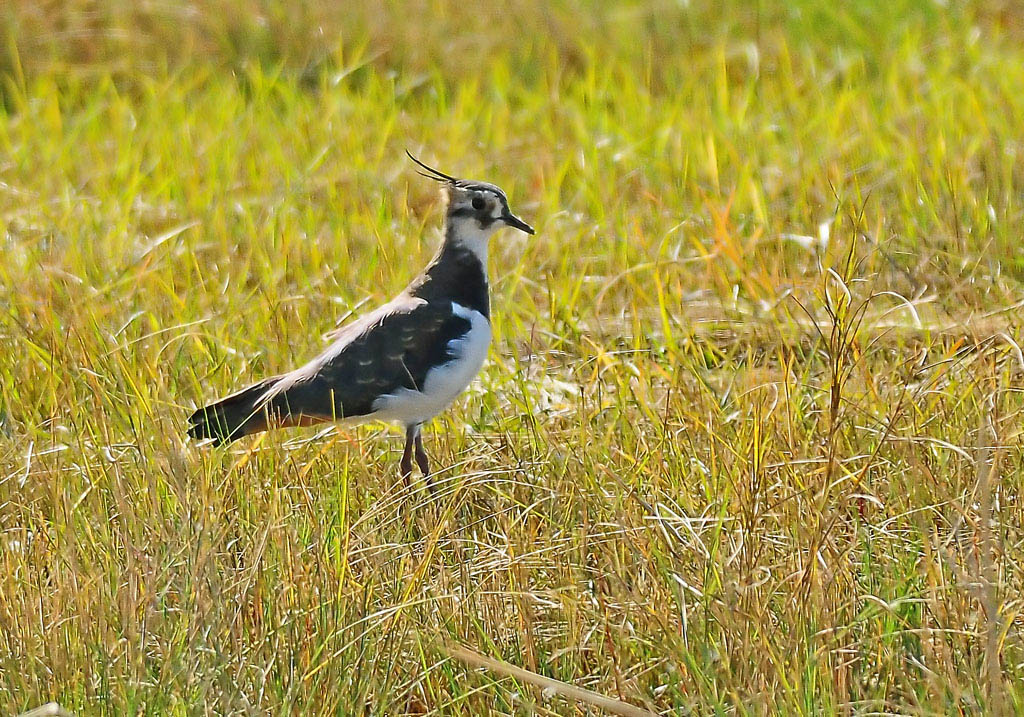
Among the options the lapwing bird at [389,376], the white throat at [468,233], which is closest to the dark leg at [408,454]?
the lapwing bird at [389,376]

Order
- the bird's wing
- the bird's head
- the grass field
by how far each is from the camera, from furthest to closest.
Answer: the bird's head → the bird's wing → the grass field

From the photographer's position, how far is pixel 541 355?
3998 millimetres

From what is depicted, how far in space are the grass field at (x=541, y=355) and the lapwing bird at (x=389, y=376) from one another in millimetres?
92

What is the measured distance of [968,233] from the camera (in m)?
4.41

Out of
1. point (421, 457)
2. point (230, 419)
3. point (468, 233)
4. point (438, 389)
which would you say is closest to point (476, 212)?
point (468, 233)

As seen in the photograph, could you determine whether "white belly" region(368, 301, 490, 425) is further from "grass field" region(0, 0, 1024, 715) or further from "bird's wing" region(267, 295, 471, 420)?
"grass field" region(0, 0, 1024, 715)

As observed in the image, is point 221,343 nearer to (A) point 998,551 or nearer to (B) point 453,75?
(A) point 998,551

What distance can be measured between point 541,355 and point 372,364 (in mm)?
715

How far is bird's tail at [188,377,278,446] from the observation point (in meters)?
3.22

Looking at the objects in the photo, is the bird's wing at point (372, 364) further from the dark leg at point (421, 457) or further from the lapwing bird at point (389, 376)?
the dark leg at point (421, 457)

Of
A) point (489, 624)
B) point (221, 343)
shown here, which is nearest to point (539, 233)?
point (221, 343)

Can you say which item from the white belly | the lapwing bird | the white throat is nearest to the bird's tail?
the lapwing bird

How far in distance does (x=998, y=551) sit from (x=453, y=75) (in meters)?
4.61

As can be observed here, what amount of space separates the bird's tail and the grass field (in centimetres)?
7
